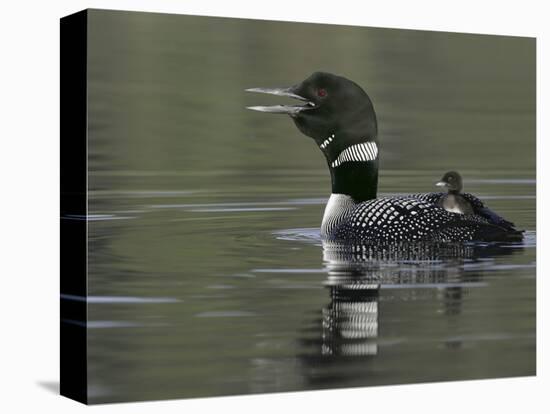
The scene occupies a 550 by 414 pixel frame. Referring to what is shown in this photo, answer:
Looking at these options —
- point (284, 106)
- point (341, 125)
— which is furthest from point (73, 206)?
point (341, 125)

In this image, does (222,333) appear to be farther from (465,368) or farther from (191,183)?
(465,368)

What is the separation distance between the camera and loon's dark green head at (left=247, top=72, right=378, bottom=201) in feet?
25.3

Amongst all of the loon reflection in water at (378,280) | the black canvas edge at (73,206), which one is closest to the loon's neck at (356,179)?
the loon reflection in water at (378,280)

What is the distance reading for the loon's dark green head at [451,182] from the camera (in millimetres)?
7961

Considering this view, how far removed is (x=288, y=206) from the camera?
7602mm

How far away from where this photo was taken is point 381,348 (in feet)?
23.8

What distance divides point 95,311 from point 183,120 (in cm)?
118

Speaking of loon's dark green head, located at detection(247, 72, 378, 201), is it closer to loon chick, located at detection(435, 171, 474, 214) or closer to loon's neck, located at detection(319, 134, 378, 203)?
loon's neck, located at detection(319, 134, 378, 203)

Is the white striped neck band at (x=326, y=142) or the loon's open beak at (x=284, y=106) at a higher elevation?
the loon's open beak at (x=284, y=106)

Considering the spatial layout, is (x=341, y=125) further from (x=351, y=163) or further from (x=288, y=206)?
(x=288, y=206)

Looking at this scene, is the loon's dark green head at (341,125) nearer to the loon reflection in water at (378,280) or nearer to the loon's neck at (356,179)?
the loon's neck at (356,179)

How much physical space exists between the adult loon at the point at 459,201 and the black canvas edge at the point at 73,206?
7.59ft

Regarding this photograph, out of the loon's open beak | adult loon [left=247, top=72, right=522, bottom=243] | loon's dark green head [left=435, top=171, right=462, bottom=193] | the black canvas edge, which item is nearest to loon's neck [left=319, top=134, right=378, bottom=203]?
adult loon [left=247, top=72, right=522, bottom=243]

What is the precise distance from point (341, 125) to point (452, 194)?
31.0 inches
